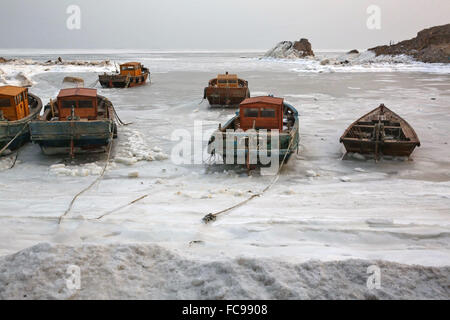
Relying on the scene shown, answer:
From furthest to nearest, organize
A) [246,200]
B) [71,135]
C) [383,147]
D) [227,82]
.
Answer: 1. [227,82]
2. [71,135]
3. [383,147]
4. [246,200]

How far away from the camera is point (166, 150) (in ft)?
41.9

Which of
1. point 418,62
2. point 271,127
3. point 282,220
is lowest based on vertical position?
point 282,220

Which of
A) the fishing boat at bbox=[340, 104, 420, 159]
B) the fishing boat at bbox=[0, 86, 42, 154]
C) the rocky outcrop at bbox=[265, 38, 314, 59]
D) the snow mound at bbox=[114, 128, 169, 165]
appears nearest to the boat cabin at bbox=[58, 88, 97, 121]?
the fishing boat at bbox=[0, 86, 42, 154]

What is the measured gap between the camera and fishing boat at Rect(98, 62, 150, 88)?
Result: 106 ft

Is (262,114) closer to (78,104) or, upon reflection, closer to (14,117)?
(78,104)

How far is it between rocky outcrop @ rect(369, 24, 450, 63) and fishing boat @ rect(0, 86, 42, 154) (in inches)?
2531

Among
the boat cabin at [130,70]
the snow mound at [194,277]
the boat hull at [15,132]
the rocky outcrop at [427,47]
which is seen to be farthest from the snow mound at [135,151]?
the rocky outcrop at [427,47]

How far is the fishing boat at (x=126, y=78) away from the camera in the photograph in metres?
32.4

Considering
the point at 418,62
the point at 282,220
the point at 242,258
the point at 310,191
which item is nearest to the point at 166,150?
the point at 310,191

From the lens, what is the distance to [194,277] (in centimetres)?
428

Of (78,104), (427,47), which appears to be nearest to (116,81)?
(78,104)

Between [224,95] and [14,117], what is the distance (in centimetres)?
1147
